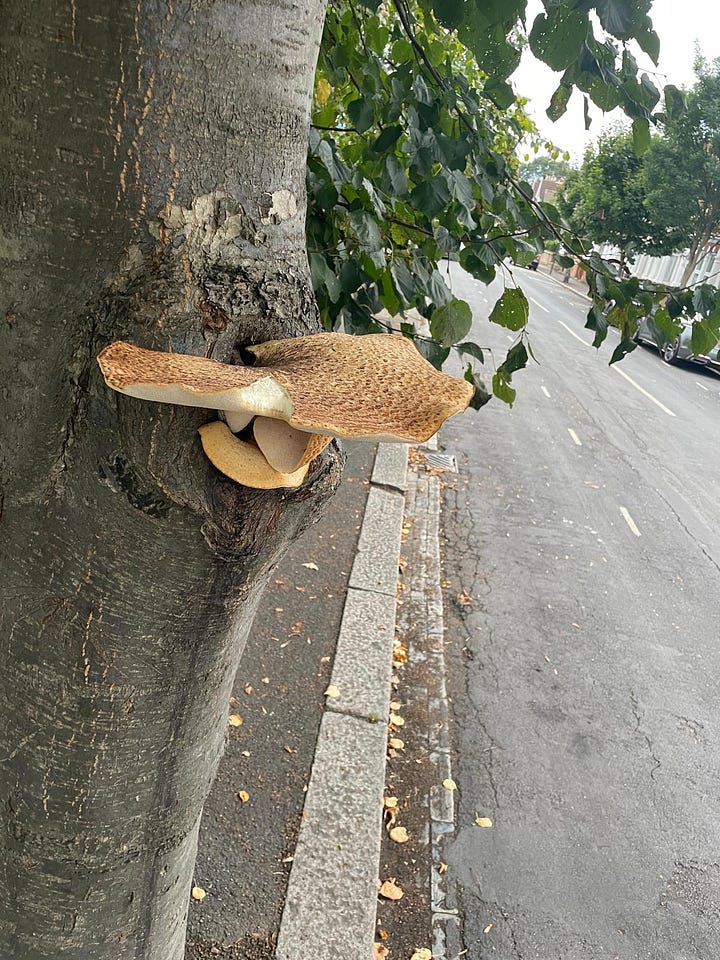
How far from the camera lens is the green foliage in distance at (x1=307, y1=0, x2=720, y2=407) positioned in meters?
1.83

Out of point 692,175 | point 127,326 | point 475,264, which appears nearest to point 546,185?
point 692,175

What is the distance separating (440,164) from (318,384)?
4.99 ft

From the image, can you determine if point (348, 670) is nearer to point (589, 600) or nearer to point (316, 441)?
point (589, 600)

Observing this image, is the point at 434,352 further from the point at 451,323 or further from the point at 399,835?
the point at 399,835

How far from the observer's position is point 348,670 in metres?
4.41

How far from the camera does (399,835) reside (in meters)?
3.59

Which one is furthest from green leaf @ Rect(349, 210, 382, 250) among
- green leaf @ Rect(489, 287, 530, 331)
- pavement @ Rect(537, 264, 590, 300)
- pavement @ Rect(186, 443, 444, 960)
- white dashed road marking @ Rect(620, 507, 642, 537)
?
pavement @ Rect(537, 264, 590, 300)

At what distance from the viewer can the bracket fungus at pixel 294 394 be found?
0.75m

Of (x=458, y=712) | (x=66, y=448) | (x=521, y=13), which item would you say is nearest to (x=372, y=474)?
(x=458, y=712)

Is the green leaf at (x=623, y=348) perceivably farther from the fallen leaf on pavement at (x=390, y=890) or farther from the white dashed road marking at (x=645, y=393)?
the white dashed road marking at (x=645, y=393)

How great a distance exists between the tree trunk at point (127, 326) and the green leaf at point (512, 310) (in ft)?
3.27

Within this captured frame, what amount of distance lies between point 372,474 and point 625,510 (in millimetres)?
2950

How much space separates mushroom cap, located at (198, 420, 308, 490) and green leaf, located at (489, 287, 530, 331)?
1.23m

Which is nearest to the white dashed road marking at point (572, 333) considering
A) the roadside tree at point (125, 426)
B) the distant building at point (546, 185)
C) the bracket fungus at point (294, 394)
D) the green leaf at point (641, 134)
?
the green leaf at point (641, 134)
